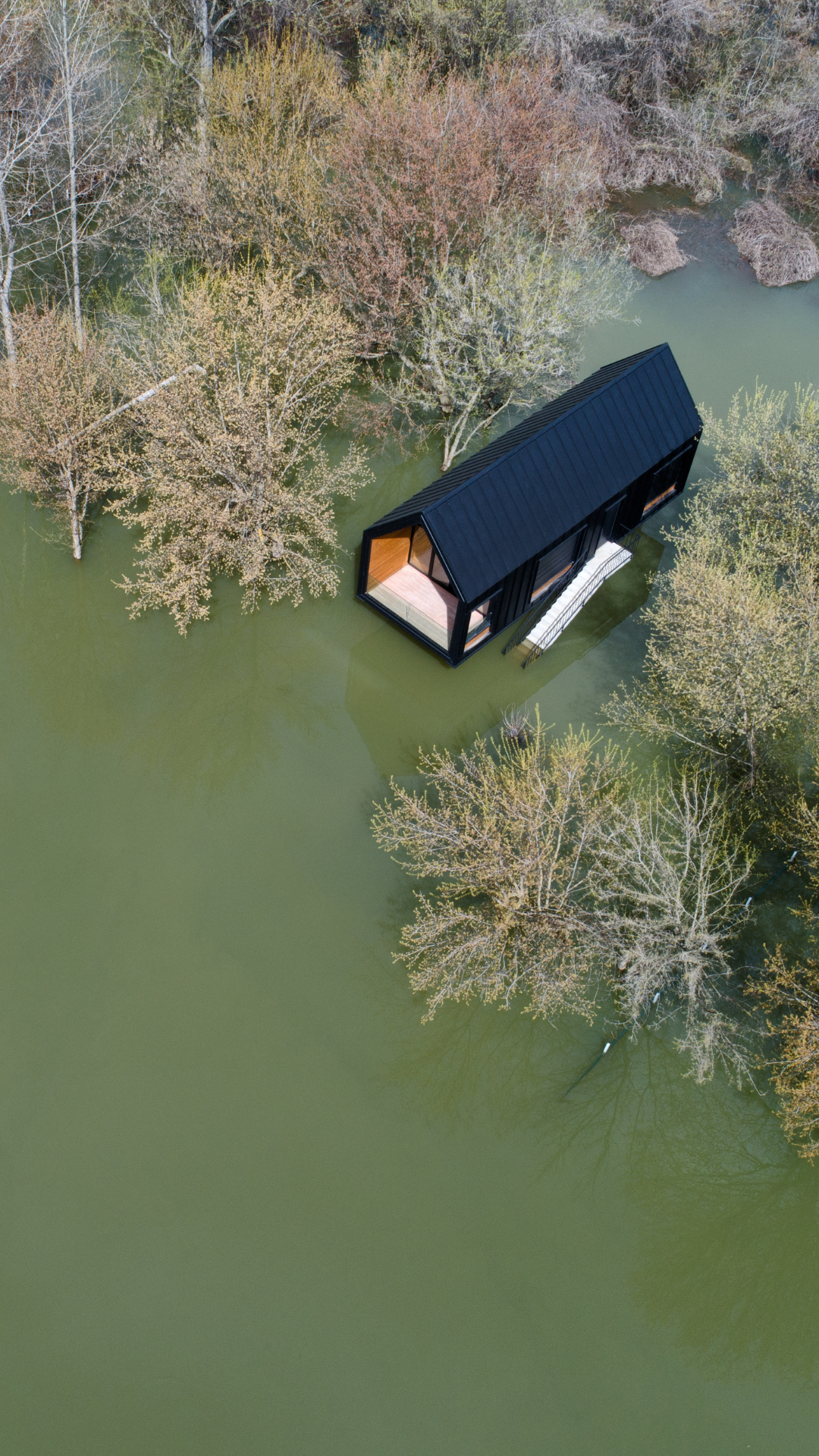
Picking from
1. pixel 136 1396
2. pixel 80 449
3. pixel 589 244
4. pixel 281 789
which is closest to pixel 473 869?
pixel 281 789

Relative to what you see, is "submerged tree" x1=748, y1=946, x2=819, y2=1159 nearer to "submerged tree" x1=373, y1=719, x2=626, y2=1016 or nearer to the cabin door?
"submerged tree" x1=373, y1=719, x2=626, y2=1016

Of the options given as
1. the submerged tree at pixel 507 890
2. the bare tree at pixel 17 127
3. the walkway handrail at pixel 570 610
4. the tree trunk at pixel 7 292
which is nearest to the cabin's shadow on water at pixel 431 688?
the walkway handrail at pixel 570 610

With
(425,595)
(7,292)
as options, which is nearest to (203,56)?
(7,292)

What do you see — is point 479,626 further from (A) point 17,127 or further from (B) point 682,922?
(A) point 17,127

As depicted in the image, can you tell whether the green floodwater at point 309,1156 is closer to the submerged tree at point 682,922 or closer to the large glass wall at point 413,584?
the submerged tree at point 682,922

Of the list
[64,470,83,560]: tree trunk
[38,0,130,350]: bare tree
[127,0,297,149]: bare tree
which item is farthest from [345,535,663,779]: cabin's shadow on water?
[127,0,297,149]: bare tree
